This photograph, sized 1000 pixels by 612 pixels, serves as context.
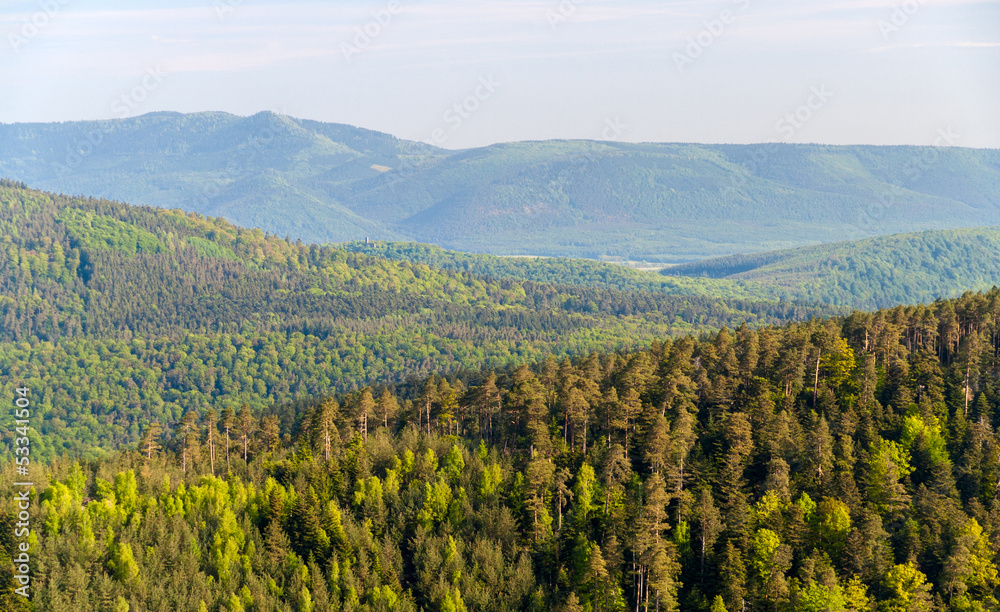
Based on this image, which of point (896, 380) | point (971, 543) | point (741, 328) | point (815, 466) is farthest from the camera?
point (741, 328)

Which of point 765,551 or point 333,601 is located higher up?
point 765,551

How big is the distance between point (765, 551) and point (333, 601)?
44.8 metres

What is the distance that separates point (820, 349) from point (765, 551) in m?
39.9

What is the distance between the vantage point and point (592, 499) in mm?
107625

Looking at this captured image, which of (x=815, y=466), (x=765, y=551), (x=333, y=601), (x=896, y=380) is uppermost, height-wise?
(x=896, y=380)

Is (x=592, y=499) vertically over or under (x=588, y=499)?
under

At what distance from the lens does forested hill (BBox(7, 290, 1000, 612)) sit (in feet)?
316

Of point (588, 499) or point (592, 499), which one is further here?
point (592, 499)

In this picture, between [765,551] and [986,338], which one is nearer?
[765,551]

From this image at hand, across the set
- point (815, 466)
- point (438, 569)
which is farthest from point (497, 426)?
point (815, 466)

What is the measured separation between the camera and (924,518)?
10288 cm

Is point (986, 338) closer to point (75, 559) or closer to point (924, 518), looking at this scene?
point (924, 518)

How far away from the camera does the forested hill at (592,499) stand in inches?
3787

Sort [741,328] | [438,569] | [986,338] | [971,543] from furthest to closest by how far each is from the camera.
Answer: [741,328]
[986,338]
[438,569]
[971,543]
